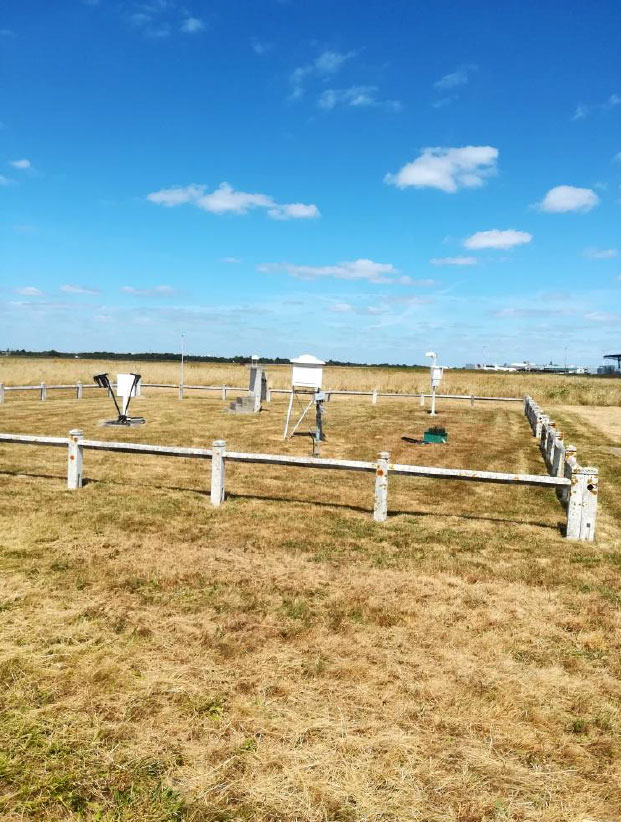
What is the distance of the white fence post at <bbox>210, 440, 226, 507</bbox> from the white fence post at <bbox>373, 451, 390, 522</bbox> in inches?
103

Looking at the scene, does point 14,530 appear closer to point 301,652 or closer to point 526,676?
point 301,652

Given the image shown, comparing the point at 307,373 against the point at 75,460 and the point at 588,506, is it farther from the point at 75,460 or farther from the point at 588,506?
the point at 588,506

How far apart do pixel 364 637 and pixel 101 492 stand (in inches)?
257

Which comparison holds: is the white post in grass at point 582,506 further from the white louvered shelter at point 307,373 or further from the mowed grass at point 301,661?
the white louvered shelter at point 307,373

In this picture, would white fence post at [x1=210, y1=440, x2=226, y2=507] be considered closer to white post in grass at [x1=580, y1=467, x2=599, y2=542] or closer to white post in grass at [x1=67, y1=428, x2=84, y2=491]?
white post in grass at [x1=67, y1=428, x2=84, y2=491]

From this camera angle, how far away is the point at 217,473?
9.28 metres

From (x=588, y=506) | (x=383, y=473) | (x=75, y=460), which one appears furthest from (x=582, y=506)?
(x=75, y=460)

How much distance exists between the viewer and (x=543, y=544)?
793 centimetres

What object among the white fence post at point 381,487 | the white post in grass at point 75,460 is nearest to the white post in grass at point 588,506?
the white fence post at point 381,487

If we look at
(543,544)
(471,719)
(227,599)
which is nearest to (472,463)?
(543,544)

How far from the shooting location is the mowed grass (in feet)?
10.4

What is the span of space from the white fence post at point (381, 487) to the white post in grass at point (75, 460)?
540cm

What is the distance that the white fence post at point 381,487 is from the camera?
866cm

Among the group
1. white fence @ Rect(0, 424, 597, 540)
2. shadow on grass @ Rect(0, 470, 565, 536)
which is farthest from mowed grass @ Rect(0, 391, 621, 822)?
white fence @ Rect(0, 424, 597, 540)
